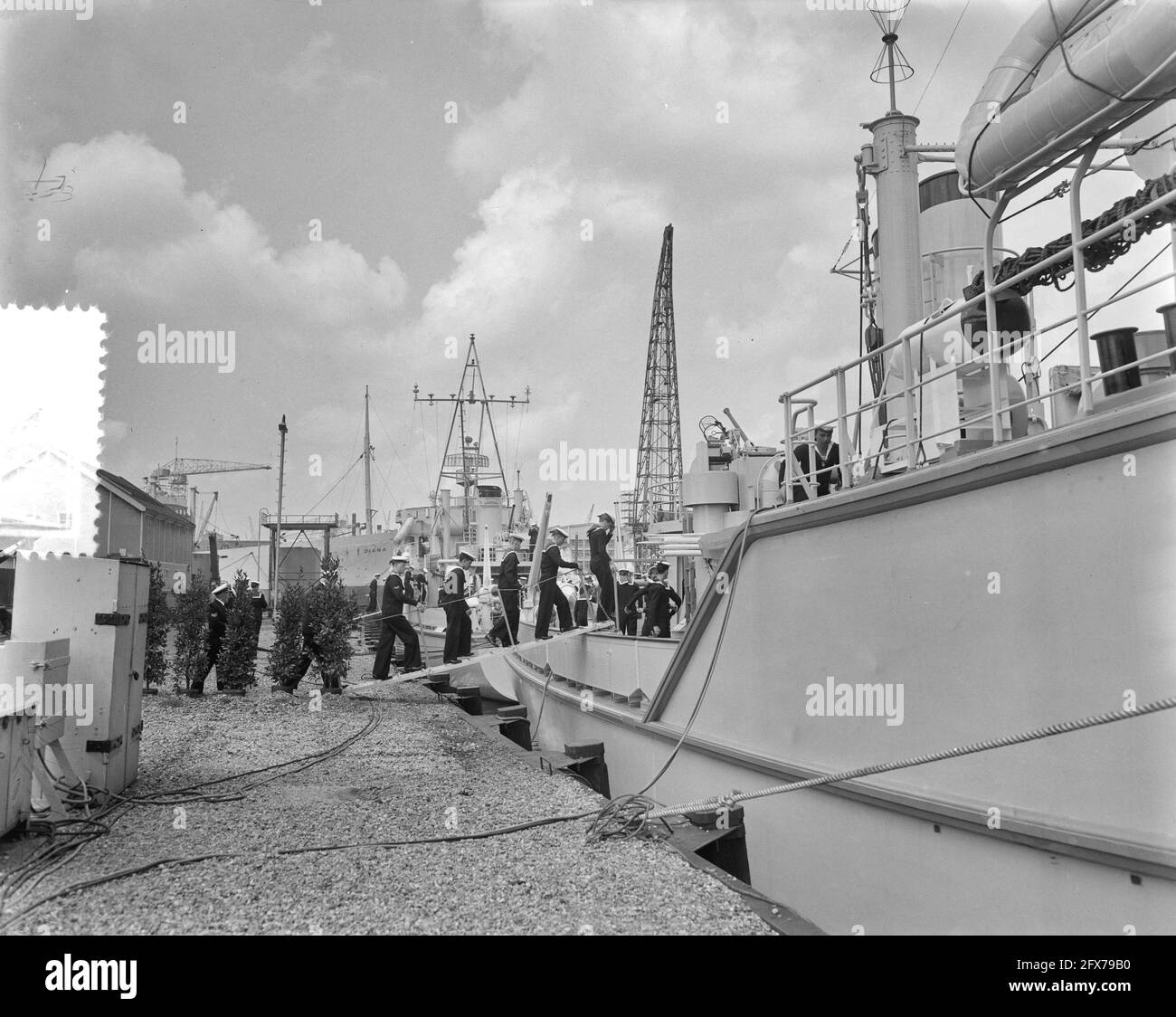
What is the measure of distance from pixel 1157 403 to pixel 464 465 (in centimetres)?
2411

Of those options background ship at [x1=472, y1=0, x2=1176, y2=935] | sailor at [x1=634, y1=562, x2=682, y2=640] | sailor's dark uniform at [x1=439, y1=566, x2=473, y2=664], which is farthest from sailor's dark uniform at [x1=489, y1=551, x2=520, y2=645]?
background ship at [x1=472, y1=0, x2=1176, y2=935]

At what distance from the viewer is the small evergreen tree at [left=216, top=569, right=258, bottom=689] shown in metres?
11.1

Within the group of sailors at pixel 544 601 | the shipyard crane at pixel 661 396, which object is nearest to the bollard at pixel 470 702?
the group of sailors at pixel 544 601

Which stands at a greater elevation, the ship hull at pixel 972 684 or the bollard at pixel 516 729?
the ship hull at pixel 972 684

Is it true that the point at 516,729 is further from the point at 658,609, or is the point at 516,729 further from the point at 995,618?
the point at 995,618

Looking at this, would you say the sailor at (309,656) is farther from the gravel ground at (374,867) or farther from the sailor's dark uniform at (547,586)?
the gravel ground at (374,867)

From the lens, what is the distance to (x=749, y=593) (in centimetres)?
577

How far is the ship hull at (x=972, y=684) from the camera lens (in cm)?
335

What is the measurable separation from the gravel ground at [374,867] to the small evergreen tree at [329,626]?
14.4ft

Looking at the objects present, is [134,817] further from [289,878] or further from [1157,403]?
[1157,403]

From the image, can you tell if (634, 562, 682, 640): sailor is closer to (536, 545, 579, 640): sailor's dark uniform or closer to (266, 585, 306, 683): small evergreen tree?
(536, 545, 579, 640): sailor's dark uniform

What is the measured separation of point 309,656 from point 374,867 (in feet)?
25.4

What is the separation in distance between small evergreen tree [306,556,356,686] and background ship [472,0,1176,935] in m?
6.09

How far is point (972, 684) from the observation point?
4020 millimetres
